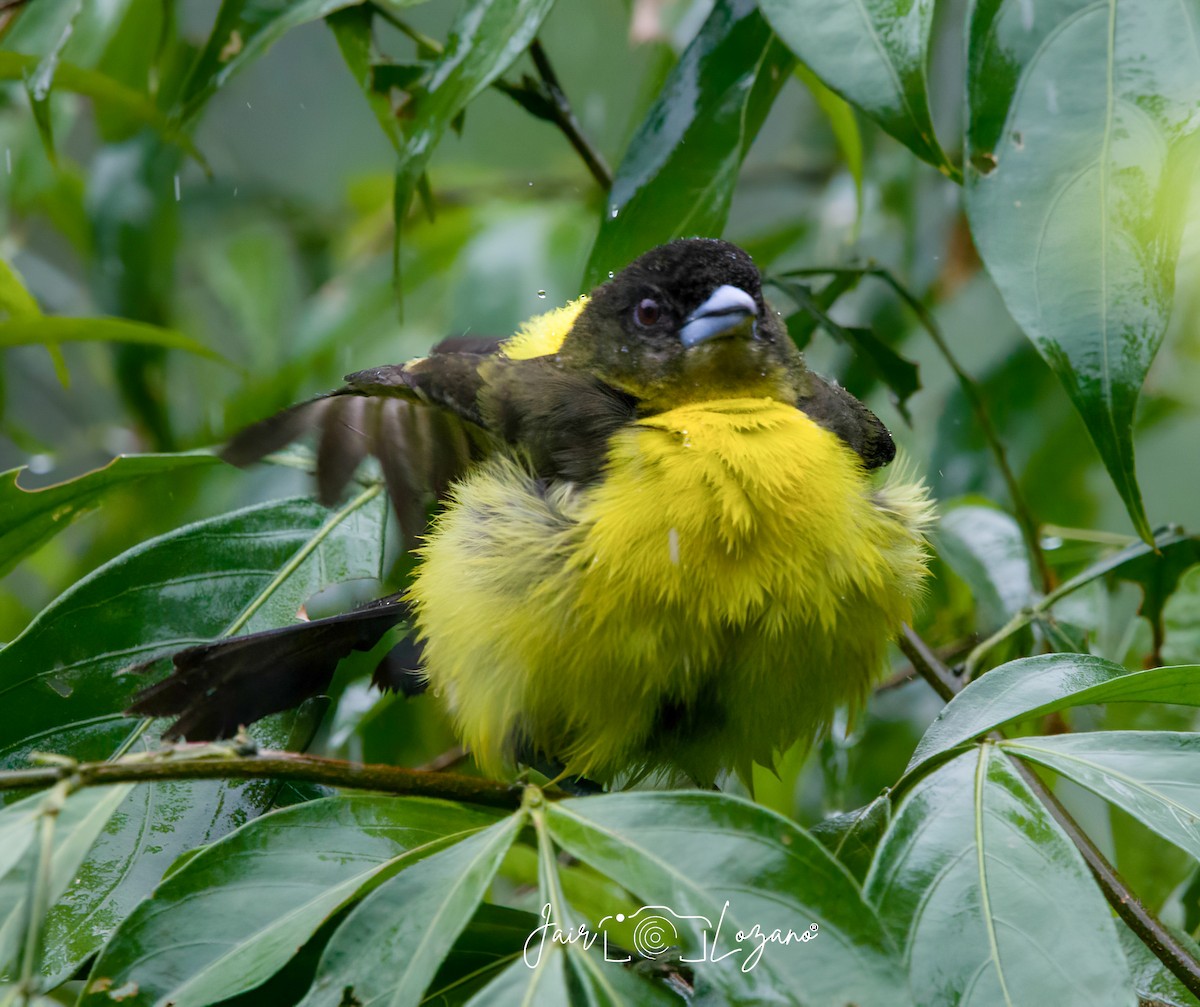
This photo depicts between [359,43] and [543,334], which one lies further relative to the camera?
[543,334]

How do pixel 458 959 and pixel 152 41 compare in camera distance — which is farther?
pixel 152 41

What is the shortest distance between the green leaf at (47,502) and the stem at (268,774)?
96cm

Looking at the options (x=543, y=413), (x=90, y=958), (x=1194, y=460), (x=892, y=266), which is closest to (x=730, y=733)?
(x=543, y=413)

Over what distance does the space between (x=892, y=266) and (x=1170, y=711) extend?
89.3 inches

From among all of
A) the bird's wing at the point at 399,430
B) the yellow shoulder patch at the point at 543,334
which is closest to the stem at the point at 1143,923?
the bird's wing at the point at 399,430

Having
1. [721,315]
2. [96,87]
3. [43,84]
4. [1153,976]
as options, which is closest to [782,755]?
[1153,976]

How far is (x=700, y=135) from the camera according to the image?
2305 mm

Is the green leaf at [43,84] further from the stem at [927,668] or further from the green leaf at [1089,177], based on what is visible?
the stem at [927,668]

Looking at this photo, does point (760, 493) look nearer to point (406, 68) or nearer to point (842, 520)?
point (842, 520)

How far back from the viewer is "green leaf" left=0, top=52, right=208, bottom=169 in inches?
89.0

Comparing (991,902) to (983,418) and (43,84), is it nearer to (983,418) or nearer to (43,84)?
(983,418)

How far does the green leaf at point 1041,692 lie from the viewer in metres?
1.46

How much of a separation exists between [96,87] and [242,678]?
1.28 metres

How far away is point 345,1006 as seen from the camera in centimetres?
123
